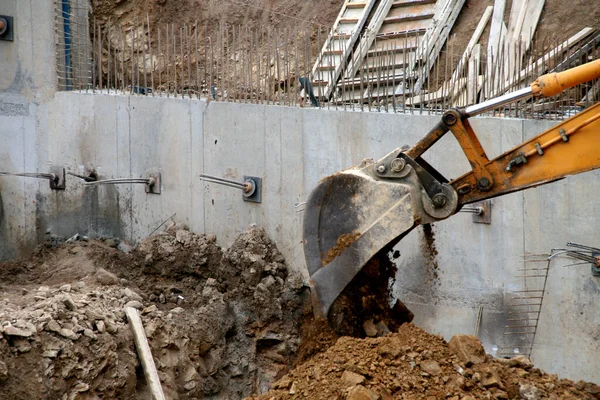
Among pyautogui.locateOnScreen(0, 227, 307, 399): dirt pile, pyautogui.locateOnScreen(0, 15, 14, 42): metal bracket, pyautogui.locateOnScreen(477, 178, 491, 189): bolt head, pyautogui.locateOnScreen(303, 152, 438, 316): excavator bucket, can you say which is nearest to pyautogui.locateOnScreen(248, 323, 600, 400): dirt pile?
pyautogui.locateOnScreen(303, 152, 438, 316): excavator bucket

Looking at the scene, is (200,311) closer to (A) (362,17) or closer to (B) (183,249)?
(B) (183,249)

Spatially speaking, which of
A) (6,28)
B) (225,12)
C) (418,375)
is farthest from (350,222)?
(225,12)

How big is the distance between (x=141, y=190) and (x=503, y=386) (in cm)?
645

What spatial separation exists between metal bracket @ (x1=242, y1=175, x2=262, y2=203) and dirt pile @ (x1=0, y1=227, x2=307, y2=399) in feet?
1.21

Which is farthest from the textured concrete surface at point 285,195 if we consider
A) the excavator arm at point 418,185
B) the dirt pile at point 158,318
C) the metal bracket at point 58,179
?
the excavator arm at point 418,185

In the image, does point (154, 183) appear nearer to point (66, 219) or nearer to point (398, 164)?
point (66, 219)

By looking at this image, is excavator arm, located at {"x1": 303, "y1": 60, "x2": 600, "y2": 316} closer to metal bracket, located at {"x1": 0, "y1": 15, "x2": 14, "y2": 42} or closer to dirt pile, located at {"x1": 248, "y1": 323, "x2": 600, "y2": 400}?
dirt pile, located at {"x1": 248, "y1": 323, "x2": 600, "y2": 400}

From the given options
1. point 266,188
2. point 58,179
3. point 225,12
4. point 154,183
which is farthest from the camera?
point 225,12

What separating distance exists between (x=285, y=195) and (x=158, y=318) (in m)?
1.96

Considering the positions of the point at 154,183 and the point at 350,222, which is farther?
the point at 154,183

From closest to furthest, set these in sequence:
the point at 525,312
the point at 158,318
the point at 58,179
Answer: the point at 525,312 → the point at 158,318 → the point at 58,179

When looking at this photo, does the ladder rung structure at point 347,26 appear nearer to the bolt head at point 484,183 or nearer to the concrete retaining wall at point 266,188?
the concrete retaining wall at point 266,188

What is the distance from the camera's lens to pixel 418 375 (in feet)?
23.2

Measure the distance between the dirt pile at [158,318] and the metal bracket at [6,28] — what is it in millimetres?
3274
